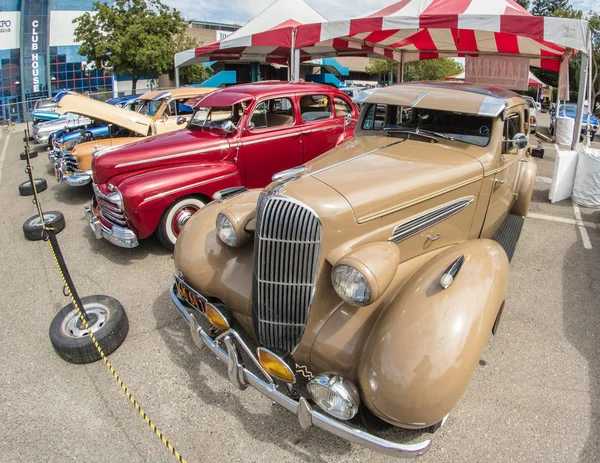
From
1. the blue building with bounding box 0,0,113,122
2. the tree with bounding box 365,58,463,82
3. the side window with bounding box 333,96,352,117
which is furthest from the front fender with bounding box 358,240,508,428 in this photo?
the tree with bounding box 365,58,463,82

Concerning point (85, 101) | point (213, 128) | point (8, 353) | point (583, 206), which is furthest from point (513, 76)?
point (8, 353)

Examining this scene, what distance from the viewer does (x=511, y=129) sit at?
3.92 metres

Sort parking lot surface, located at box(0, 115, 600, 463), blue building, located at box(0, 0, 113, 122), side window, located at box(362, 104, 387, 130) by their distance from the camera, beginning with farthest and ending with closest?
1. blue building, located at box(0, 0, 113, 122)
2. side window, located at box(362, 104, 387, 130)
3. parking lot surface, located at box(0, 115, 600, 463)

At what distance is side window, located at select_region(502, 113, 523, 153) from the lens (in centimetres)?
365

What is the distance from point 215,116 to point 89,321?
3.51 m

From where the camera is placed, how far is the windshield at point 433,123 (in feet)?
11.7

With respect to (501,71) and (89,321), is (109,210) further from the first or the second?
(501,71)

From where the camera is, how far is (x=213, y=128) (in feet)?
18.5

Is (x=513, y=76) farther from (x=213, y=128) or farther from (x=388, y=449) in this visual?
(x=388, y=449)

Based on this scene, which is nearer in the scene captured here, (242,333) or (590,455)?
(590,455)

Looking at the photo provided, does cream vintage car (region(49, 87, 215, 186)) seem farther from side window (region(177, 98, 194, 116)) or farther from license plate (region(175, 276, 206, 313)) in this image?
license plate (region(175, 276, 206, 313))

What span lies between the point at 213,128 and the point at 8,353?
3579 millimetres

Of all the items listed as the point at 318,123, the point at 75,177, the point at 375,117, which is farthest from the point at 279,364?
the point at 75,177

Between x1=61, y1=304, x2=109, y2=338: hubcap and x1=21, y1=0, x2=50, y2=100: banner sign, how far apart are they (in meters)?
30.8
